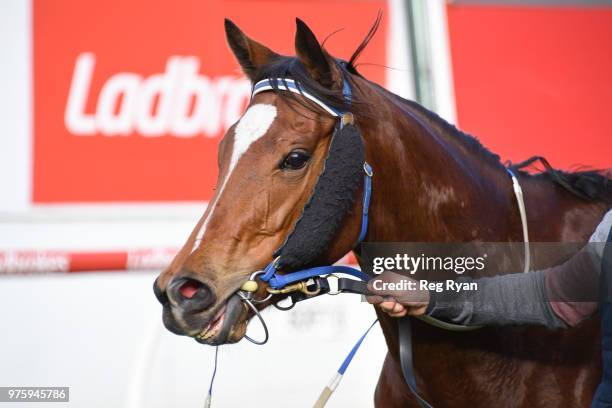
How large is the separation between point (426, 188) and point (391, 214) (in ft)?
0.46

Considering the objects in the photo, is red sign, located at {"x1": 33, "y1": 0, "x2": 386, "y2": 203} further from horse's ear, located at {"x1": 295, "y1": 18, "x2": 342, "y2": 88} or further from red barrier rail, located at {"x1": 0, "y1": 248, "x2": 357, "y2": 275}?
horse's ear, located at {"x1": 295, "y1": 18, "x2": 342, "y2": 88}

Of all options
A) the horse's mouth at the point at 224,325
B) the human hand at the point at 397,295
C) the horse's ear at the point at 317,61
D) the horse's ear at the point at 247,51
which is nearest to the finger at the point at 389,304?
the human hand at the point at 397,295

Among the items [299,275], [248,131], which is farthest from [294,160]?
[299,275]

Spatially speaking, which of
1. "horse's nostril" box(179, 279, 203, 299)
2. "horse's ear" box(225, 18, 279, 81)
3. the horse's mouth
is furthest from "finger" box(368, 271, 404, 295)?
"horse's ear" box(225, 18, 279, 81)

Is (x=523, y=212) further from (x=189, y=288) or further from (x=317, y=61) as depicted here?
(x=189, y=288)

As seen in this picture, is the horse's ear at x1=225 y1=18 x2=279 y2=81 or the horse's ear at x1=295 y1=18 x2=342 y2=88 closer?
the horse's ear at x1=295 y1=18 x2=342 y2=88

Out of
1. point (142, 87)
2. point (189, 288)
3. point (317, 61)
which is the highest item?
point (142, 87)

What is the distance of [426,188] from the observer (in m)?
2.28

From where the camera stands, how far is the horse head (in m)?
1.92

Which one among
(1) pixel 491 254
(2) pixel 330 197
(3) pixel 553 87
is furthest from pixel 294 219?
(3) pixel 553 87

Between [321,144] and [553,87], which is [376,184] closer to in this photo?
[321,144]

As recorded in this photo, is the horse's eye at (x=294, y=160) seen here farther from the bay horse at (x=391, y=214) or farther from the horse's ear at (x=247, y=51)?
the horse's ear at (x=247, y=51)

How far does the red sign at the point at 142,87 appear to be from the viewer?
3.51 m

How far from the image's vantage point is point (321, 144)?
7.03 ft
